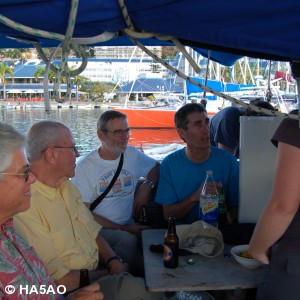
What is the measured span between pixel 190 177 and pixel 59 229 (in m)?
0.98

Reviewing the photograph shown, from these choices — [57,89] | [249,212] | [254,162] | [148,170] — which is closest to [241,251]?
[249,212]

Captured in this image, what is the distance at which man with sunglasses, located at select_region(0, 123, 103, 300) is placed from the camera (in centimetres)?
146

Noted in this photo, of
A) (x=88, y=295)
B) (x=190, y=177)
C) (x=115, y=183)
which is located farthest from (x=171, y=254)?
(x=115, y=183)

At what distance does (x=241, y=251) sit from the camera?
187cm

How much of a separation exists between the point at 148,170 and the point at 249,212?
3.88 ft

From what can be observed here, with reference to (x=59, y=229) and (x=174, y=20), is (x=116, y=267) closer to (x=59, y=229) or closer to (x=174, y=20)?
(x=59, y=229)

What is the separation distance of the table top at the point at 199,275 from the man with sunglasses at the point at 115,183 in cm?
92

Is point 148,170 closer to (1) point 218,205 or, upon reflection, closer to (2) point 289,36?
(1) point 218,205

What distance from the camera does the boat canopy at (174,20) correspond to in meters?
1.28

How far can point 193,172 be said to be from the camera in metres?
2.66

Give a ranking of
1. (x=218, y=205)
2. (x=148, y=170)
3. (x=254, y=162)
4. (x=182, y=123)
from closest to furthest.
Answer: (x=254, y=162)
(x=218, y=205)
(x=182, y=123)
(x=148, y=170)

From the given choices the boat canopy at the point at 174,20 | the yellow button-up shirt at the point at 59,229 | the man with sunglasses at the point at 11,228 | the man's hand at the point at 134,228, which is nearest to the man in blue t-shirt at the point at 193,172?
the man's hand at the point at 134,228

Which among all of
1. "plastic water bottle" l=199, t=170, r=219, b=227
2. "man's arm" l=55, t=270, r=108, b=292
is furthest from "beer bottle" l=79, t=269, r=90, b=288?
"plastic water bottle" l=199, t=170, r=219, b=227

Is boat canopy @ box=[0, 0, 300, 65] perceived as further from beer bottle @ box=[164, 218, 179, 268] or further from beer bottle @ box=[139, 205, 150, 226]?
beer bottle @ box=[139, 205, 150, 226]
